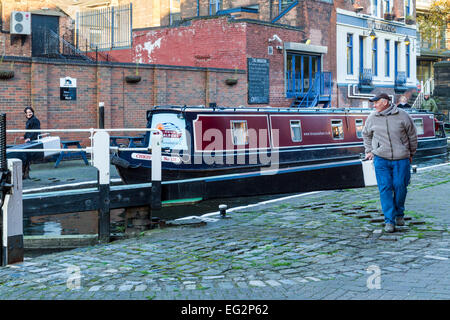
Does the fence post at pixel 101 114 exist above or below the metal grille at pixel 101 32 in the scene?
below

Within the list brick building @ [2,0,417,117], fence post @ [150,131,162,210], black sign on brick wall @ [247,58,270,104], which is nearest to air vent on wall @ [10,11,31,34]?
brick building @ [2,0,417,117]

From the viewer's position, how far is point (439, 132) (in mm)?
24297

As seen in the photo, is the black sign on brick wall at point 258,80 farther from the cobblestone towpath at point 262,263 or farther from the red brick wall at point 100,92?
the cobblestone towpath at point 262,263

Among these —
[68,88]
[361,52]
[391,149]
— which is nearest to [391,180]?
[391,149]

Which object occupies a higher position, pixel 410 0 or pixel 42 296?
pixel 410 0

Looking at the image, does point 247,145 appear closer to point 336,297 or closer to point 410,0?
point 336,297

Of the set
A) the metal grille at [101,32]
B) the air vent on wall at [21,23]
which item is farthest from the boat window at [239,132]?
the metal grille at [101,32]

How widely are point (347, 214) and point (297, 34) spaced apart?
1974cm

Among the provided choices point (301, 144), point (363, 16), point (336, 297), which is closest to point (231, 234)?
point (336, 297)

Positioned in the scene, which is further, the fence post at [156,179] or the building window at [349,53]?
the building window at [349,53]

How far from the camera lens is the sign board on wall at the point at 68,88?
19344 millimetres

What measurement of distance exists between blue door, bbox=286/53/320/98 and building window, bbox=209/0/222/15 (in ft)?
19.8

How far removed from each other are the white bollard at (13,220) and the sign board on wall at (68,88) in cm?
1342

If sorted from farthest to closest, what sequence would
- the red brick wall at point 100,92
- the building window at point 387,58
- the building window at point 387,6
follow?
the building window at point 387,58
the building window at point 387,6
the red brick wall at point 100,92
